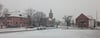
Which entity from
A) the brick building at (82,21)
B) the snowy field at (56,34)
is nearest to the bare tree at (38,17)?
the snowy field at (56,34)

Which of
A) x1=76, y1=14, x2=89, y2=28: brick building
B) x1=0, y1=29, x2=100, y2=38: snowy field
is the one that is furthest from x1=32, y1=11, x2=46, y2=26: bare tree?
x1=76, y1=14, x2=89, y2=28: brick building

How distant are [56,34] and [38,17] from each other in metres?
0.31

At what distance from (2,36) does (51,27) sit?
601 mm

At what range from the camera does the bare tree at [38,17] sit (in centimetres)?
206

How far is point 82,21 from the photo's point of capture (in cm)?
214

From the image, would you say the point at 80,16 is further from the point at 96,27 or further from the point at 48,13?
the point at 48,13

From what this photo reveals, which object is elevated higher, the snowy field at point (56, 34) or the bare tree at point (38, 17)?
the bare tree at point (38, 17)

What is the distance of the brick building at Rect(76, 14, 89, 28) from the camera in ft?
7.00

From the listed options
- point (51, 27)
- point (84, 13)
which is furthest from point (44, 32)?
point (84, 13)

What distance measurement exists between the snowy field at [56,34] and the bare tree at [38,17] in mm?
110

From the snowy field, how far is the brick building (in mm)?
85

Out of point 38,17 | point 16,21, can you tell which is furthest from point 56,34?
point 16,21

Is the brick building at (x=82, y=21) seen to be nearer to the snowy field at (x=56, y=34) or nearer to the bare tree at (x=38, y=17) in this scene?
the snowy field at (x=56, y=34)

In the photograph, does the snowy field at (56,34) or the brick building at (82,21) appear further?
the brick building at (82,21)
